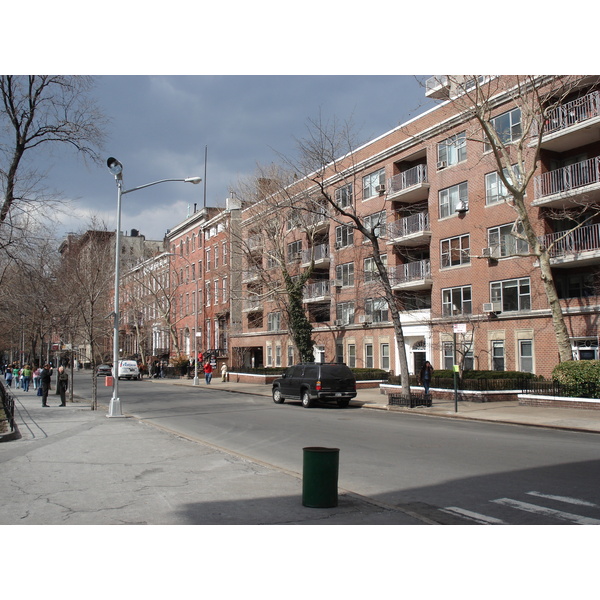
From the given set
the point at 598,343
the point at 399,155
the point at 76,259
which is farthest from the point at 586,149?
the point at 76,259

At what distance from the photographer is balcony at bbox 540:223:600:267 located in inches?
1041

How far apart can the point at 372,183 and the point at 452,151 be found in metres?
7.74

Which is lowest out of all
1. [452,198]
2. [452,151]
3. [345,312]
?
[345,312]

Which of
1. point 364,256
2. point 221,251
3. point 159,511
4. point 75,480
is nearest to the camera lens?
point 159,511

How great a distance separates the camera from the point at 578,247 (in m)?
28.0

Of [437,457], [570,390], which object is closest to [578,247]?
[570,390]

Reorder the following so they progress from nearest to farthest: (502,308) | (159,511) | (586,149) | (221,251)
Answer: (159,511) < (586,149) < (502,308) < (221,251)

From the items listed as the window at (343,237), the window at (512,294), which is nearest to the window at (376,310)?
the window at (343,237)

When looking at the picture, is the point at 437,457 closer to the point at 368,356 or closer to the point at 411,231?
the point at 411,231

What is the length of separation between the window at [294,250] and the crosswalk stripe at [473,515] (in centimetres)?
4011

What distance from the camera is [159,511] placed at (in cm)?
741

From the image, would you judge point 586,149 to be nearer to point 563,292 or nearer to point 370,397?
point 563,292

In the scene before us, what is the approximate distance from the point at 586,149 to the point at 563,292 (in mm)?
6903

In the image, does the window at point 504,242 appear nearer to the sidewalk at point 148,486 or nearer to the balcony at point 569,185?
the balcony at point 569,185
